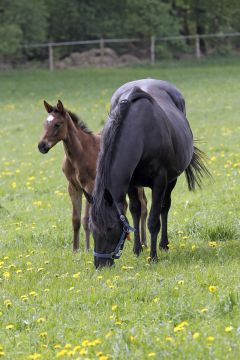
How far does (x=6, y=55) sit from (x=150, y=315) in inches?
1449

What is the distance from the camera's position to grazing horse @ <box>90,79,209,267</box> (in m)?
7.33

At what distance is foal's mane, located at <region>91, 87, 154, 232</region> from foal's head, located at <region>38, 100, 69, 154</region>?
1.17m

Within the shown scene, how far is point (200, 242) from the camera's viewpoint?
8.62m

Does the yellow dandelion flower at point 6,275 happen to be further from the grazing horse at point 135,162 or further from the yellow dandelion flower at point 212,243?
the yellow dandelion flower at point 212,243

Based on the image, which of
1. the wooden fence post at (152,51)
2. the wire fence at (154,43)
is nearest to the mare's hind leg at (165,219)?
the wire fence at (154,43)

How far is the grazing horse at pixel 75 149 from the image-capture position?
28.9 feet

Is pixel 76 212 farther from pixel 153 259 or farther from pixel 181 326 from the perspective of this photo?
pixel 181 326

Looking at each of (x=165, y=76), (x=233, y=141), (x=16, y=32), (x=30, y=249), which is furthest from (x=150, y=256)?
(x=16, y=32)

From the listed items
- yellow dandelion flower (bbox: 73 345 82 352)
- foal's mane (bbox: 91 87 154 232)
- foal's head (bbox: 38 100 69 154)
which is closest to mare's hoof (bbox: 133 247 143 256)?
foal's mane (bbox: 91 87 154 232)

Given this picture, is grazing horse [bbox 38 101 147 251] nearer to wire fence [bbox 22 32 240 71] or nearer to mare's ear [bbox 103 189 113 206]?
mare's ear [bbox 103 189 113 206]

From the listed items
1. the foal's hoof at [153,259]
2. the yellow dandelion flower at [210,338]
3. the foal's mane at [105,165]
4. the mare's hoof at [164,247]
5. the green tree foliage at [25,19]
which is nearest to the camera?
the yellow dandelion flower at [210,338]

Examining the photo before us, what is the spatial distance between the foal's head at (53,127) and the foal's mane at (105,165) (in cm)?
117

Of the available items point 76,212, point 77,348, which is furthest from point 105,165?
point 77,348

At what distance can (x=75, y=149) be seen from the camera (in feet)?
29.5
